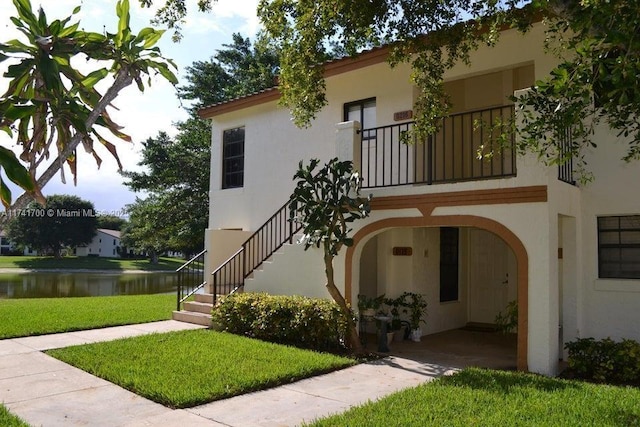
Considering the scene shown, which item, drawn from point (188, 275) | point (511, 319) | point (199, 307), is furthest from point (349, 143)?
point (188, 275)

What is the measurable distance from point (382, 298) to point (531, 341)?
3091 millimetres

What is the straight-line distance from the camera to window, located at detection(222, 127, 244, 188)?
14219 mm

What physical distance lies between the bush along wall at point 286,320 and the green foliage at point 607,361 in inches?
137

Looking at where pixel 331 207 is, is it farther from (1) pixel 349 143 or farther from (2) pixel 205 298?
(2) pixel 205 298

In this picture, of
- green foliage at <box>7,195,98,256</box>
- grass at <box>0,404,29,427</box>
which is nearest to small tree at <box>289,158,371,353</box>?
grass at <box>0,404,29,427</box>

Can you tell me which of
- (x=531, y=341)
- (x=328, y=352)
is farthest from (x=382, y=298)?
(x=531, y=341)

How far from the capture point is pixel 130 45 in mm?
7945

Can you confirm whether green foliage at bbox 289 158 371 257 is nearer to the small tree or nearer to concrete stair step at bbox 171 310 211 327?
the small tree

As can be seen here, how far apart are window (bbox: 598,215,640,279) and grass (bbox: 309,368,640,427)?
246cm

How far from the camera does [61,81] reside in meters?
6.95

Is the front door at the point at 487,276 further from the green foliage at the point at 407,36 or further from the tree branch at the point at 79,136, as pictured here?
the tree branch at the point at 79,136

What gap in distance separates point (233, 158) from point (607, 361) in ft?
34.2

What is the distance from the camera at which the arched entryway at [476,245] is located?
7.37 m

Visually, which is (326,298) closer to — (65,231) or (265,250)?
(265,250)
